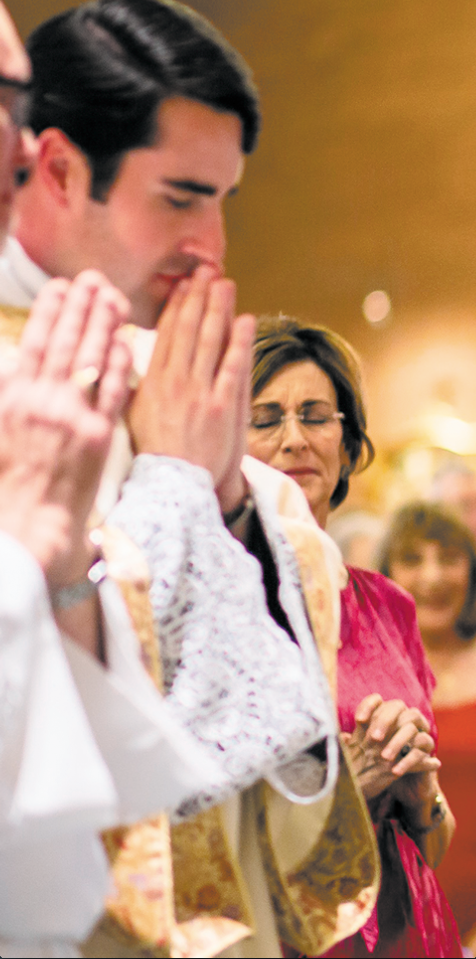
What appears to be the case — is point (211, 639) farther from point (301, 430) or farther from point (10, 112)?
point (301, 430)

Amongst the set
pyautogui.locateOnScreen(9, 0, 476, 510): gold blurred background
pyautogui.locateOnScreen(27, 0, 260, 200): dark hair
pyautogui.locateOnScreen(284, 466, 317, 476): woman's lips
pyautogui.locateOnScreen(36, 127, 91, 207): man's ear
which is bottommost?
pyautogui.locateOnScreen(284, 466, 317, 476): woman's lips

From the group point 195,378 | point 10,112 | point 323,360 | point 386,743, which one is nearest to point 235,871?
point 195,378

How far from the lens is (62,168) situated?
37.6 inches

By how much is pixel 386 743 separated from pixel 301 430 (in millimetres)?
702

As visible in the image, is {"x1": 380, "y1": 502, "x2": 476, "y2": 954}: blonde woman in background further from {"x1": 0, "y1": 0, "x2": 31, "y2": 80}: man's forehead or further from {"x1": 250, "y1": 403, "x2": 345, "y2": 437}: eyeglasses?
{"x1": 0, "y1": 0, "x2": 31, "y2": 80}: man's forehead

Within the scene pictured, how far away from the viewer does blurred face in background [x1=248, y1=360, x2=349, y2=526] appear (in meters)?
1.94

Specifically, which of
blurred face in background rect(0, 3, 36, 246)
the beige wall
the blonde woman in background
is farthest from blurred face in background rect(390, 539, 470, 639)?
the beige wall

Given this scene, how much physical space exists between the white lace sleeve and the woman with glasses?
1.68ft

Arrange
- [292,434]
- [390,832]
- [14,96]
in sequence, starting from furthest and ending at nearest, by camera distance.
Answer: [292,434] → [390,832] → [14,96]

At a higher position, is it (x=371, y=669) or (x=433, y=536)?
(x=433, y=536)

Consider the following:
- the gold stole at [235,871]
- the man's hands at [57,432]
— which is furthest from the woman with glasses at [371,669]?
the man's hands at [57,432]

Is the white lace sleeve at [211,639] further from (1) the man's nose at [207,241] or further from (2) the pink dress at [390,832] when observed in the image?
(2) the pink dress at [390,832]

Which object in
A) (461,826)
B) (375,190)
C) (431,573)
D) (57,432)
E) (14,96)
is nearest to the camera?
(57,432)

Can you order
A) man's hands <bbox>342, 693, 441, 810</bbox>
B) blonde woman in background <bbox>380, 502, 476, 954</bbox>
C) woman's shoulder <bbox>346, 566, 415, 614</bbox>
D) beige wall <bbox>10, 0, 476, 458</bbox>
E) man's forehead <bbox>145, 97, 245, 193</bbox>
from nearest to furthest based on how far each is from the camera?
man's forehead <bbox>145, 97, 245, 193</bbox> → man's hands <bbox>342, 693, 441, 810</bbox> → woman's shoulder <bbox>346, 566, 415, 614</bbox> → blonde woman in background <bbox>380, 502, 476, 954</bbox> → beige wall <bbox>10, 0, 476, 458</bbox>
